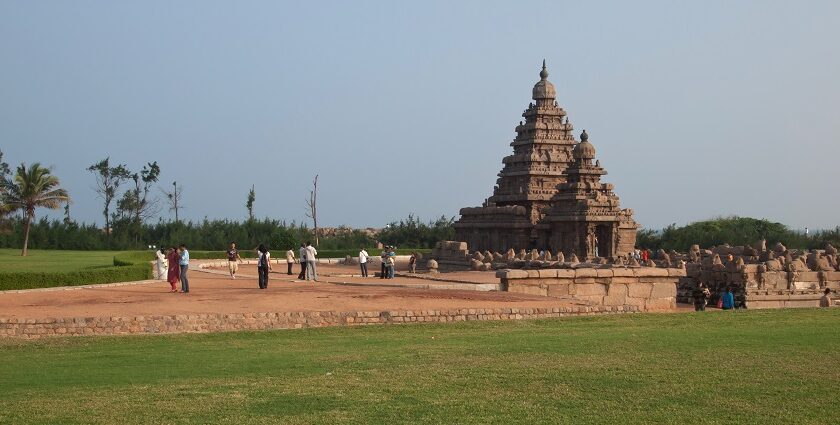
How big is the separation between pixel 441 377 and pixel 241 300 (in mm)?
10832

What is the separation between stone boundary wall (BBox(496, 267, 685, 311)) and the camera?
2270 centimetres

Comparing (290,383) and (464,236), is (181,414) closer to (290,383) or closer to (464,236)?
(290,383)

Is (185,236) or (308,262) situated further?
(185,236)

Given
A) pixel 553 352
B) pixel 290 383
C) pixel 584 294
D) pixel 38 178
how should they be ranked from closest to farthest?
pixel 290 383, pixel 553 352, pixel 584 294, pixel 38 178

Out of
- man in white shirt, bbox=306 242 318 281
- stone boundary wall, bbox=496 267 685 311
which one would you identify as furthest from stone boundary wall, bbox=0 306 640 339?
man in white shirt, bbox=306 242 318 281

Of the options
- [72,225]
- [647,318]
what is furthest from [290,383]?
[72,225]

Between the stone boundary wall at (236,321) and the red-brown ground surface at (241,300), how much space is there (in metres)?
0.58

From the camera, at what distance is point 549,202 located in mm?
48281

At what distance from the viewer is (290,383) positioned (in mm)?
10070

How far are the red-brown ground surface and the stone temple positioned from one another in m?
20.9

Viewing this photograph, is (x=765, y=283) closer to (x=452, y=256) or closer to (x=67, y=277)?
Result: (x=452, y=256)

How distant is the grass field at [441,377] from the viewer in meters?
8.44

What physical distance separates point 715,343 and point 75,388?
7.51m

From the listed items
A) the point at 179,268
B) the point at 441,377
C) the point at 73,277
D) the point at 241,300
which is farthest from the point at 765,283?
the point at 441,377
